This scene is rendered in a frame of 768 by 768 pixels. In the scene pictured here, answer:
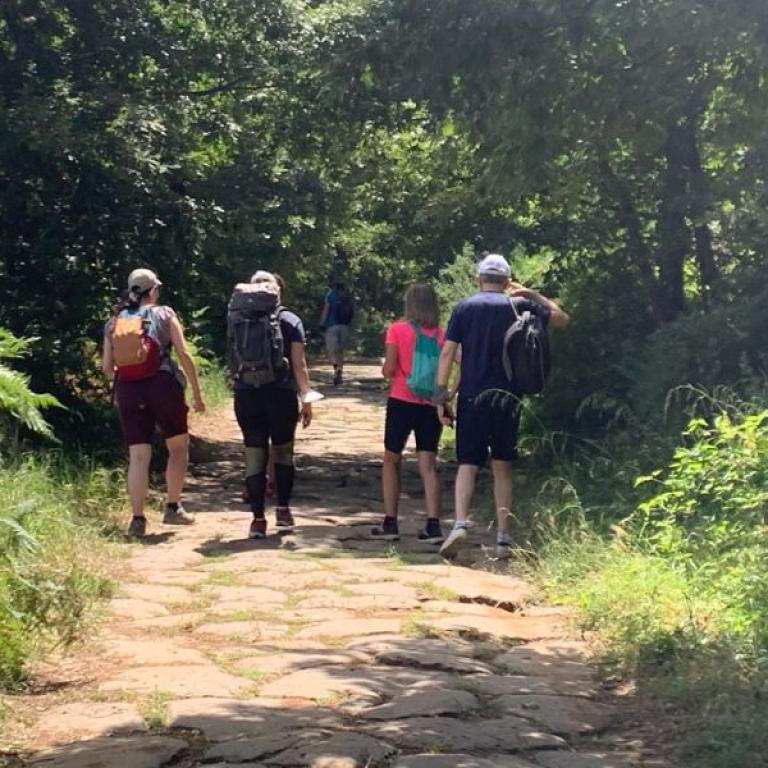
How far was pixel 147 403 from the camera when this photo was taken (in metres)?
9.67

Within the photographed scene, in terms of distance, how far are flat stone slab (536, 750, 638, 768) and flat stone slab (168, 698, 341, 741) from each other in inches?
31.2

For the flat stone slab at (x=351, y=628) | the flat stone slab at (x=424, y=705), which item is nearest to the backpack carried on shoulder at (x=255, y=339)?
the flat stone slab at (x=351, y=628)

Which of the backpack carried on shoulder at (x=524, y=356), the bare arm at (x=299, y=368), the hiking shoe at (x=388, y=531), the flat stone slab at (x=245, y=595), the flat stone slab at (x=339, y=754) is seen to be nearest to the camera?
the flat stone slab at (x=339, y=754)

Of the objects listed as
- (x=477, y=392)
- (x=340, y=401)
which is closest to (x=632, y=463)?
(x=477, y=392)

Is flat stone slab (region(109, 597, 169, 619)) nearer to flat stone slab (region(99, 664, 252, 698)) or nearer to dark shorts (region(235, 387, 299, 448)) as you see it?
flat stone slab (region(99, 664, 252, 698))

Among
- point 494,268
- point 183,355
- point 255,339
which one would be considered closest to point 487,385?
point 494,268

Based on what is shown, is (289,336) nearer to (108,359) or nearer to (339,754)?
(108,359)

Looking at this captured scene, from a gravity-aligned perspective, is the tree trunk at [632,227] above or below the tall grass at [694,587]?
above

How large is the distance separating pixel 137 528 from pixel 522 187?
3.90m

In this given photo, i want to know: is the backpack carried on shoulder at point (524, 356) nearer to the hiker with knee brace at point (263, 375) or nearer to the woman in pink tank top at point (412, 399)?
the woman in pink tank top at point (412, 399)

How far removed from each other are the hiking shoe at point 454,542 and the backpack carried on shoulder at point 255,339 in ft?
5.44

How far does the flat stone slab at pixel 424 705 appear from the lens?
535 cm

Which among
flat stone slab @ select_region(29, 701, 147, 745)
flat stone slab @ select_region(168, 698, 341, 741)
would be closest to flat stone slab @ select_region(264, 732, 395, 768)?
flat stone slab @ select_region(168, 698, 341, 741)

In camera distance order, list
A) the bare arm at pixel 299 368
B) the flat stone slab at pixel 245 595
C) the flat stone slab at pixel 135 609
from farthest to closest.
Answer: the bare arm at pixel 299 368, the flat stone slab at pixel 245 595, the flat stone slab at pixel 135 609
